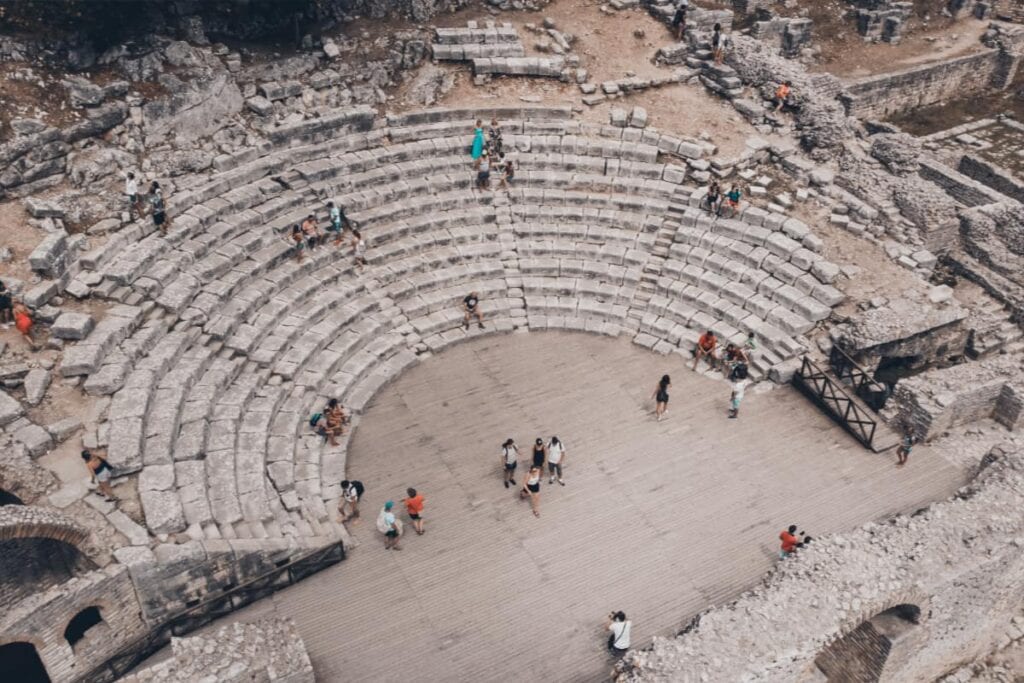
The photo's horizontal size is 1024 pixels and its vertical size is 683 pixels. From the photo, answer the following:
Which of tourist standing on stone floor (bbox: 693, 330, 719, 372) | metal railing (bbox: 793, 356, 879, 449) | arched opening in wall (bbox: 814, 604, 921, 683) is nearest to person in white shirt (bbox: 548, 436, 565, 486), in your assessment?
tourist standing on stone floor (bbox: 693, 330, 719, 372)

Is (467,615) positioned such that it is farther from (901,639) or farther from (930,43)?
(930,43)

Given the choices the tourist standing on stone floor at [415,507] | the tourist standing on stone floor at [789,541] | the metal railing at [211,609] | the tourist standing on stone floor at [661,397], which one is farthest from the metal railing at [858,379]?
the metal railing at [211,609]

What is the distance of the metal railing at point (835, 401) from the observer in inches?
738

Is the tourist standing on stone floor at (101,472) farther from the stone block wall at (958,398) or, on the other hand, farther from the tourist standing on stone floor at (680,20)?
the tourist standing on stone floor at (680,20)

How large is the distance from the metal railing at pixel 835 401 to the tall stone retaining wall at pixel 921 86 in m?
16.9

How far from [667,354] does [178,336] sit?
11772mm

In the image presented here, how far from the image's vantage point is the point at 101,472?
1457 centimetres

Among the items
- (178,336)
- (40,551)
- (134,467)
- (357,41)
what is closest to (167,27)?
(357,41)

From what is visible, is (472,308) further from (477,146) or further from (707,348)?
(707,348)

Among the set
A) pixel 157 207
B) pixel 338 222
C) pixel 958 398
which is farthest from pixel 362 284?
pixel 958 398

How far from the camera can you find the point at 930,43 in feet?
120

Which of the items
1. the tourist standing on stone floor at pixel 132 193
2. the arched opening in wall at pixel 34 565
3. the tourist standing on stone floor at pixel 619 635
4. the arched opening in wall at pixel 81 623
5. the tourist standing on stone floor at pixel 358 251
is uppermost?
the tourist standing on stone floor at pixel 132 193

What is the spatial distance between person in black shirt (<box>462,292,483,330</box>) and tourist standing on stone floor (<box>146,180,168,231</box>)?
297 inches

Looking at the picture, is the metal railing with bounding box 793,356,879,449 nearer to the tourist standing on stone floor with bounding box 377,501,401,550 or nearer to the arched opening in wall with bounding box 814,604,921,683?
the arched opening in wall with bounding box 814,604,921,683
